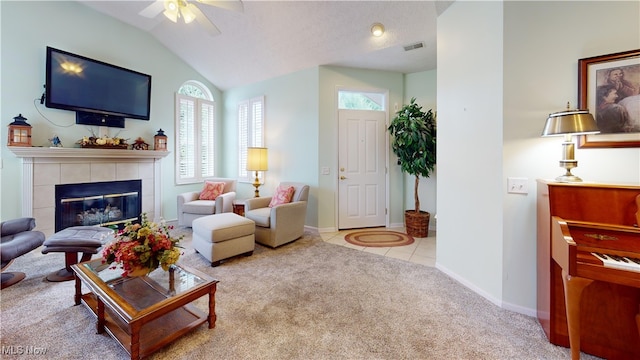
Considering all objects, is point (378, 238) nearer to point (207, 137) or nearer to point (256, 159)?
point (256, 159)

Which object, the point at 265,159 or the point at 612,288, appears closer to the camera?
the point at 612,288

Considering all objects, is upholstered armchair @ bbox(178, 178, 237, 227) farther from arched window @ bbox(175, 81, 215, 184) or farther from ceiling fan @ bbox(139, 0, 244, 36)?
ceiling fan @ bbox(139, 0, 244, 36)

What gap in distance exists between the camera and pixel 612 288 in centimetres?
165

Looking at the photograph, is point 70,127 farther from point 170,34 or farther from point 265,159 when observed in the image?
point 265,159

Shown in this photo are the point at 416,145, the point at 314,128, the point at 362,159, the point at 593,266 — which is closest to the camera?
the point at 593,266

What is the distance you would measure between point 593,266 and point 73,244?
3.91 metres

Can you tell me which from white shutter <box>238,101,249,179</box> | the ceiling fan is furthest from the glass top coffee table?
white shutter <box>238,101,249,179</box>

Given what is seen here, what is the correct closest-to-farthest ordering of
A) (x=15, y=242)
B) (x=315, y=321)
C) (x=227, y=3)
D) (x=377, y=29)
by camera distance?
(x=315, y=321)
(x=15, y=242)
(x=227, y=3)
(x=377, y=29)

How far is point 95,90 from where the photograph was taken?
13.3ft

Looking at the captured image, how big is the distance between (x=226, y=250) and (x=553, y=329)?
2960 mm

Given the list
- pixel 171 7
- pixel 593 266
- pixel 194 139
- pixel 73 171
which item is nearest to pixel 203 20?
pixel 171 7

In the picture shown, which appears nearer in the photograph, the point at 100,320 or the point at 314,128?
the point at 100,320

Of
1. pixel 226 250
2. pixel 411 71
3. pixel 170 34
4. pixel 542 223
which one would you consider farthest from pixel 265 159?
pixel 542 223

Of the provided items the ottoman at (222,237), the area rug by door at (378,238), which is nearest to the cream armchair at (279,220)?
the ottoman at (222,237)
